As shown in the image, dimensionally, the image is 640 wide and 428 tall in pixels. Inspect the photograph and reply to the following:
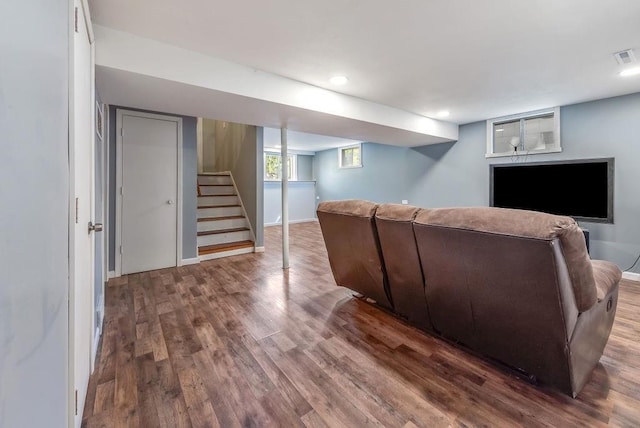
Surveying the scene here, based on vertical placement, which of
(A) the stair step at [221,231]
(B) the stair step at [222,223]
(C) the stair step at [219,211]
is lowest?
(A) the stair step at [221,231]

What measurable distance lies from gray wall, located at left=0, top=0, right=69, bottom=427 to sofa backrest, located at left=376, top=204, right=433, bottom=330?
1.69 metres

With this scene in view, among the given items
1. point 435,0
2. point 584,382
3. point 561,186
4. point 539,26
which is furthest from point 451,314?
point 561,186

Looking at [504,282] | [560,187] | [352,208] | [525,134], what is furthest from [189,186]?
[560,187]

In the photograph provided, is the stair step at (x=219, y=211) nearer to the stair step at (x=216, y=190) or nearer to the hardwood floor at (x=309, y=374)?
the stair step at (x=216, y=190)

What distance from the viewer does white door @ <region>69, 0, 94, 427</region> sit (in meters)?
1.12

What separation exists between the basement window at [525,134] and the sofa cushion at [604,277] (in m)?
3.08

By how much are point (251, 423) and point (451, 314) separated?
1313mm

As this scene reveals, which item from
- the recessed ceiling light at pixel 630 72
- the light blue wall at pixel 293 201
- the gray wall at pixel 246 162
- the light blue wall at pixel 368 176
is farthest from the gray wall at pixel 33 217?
the light blue wall at pixel 293 201

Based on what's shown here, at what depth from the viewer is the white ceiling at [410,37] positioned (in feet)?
6.06

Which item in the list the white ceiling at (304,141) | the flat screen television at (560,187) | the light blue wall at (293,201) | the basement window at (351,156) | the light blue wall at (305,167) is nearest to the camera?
the flat screen television at (560,187)

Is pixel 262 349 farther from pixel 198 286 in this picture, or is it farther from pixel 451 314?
pixel 198 286

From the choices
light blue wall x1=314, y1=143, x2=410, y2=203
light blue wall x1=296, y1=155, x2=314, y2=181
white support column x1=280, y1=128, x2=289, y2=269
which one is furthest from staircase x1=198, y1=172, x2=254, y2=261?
light blue wall x1=296, y1=155, x2=314, y2=181

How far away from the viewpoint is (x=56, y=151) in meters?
0.91

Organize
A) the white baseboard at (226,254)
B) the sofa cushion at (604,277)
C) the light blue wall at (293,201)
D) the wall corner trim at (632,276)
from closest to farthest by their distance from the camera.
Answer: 1. the sofa cushion at (604,277)
2. the wall corner trim at (632,276)
3. the white baseboard at (226,254)
4. the light blue wall at (293,201)
